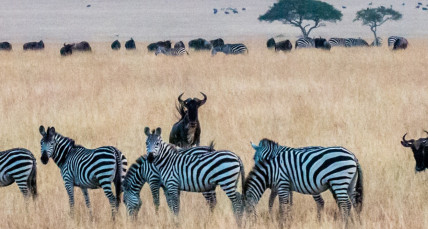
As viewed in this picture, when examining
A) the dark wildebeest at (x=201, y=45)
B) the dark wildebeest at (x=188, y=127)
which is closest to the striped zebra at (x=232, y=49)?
the dark wildebeest at (x=201, y=45)

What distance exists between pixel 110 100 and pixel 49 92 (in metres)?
2.40

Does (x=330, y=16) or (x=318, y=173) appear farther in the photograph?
(x=330, y=16)

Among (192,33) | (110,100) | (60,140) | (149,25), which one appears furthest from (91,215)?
(149,25)

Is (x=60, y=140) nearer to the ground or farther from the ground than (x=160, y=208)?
farther from the ground

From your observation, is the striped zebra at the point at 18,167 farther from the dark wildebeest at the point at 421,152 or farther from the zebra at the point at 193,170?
the dark wildebeest at the point at 421,152

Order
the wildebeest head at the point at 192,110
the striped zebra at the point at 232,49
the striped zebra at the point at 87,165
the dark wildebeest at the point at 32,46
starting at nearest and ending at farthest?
1. the striped zebra at the point at 87,165
2. the wildebeest head at the point at 192,110
3. the striped zebra at the point at 232,49
4. the dark wildebeest at the point at 32,46

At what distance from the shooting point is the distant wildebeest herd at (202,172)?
613cm

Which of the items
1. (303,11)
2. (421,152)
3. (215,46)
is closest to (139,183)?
(421,152)

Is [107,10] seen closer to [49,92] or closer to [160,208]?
[49,92]

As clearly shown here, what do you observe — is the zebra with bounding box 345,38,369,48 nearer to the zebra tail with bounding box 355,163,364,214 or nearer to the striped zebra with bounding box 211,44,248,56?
the striped zebra with bounding box 211,44,248,56

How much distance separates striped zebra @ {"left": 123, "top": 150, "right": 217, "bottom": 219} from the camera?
681 centimetres

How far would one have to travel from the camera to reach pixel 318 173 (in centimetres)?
612

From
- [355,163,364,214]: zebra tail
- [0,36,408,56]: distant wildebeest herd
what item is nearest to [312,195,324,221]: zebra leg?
[355,163,364,214]: zebra tail

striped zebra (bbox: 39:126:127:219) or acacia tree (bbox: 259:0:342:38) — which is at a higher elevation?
acacia tree (bbox: 259:0:342:38)
